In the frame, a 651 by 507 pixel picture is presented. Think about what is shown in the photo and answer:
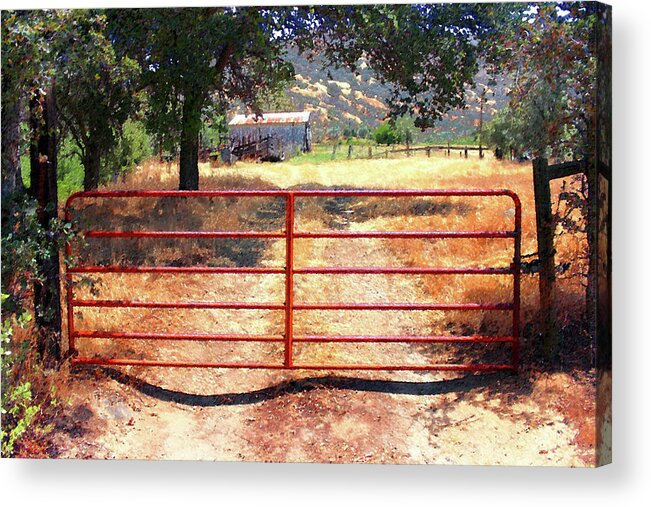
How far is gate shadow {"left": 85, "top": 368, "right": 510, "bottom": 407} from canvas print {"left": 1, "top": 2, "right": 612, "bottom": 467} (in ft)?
0.04

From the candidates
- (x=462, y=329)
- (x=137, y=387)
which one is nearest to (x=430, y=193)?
(x=462, y=329)

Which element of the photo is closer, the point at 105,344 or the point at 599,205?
the point at 599,205

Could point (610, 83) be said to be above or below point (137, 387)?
above

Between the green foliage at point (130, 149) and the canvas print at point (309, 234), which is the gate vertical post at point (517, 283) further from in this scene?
the green foliage at point (130, 149)

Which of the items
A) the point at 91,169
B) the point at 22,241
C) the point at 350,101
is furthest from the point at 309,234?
the point at 22,241

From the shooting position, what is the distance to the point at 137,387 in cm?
502

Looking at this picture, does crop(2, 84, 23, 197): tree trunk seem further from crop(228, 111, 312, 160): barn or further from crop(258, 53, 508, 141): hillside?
crop(258, 53, 508, 141): hillside

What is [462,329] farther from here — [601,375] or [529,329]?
[601,375]

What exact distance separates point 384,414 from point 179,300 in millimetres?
1248

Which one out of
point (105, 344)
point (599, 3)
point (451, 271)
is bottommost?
point (105, 344)

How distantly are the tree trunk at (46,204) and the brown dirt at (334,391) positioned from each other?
0.21 m

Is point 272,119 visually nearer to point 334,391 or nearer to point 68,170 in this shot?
point 68,170

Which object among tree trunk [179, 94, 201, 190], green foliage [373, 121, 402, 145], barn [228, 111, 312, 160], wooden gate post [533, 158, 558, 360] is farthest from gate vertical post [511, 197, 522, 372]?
tree trunk [179, 94, 201, 190]

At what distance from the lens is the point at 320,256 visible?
197 inches
